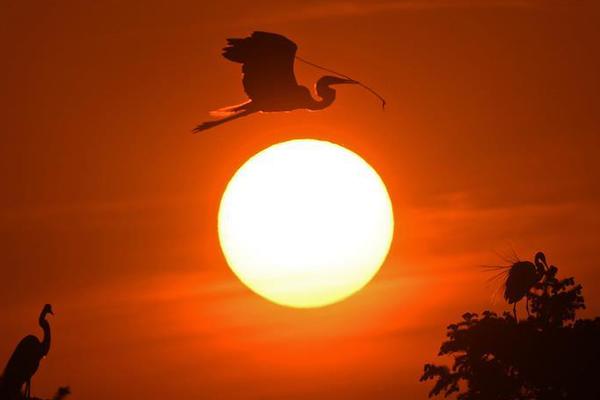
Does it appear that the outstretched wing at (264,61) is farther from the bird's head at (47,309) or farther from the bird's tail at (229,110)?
the bird's head at (47,309)

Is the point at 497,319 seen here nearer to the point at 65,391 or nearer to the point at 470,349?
the point at 470,349

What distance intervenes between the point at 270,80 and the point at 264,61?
716mm

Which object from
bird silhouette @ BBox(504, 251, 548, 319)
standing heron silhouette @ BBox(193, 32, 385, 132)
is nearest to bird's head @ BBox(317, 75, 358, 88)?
standing heron silhouette @ BBox(193, 32, 385, 132)

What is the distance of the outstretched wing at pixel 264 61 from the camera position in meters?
28.0

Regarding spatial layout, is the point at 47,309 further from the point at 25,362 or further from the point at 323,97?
the point at 323,97

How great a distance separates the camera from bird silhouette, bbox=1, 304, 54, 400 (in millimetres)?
29250

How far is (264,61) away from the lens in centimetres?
2856

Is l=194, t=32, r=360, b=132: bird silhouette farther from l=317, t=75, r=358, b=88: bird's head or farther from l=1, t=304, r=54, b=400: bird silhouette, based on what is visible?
l=1, t=304, r=54, b=400: bird silhouette

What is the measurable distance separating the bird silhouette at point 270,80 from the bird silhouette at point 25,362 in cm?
583

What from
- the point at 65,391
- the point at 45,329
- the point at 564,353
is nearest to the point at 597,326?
the point at 564,353

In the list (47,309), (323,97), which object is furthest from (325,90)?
(47,309)

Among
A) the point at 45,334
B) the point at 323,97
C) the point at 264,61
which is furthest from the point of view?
the point at 45,334

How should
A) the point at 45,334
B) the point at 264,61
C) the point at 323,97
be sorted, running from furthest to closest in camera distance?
the point at 45,334 → the point at 323,97 → the point at 264,61

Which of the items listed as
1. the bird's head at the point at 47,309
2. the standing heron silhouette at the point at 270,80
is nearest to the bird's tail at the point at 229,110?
the standing heron silhouette at the point at 270,80
